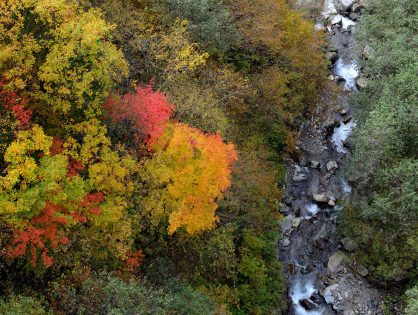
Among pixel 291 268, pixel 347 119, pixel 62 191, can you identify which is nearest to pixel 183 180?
pixel 62 191

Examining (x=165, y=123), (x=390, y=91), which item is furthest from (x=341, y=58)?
(x=165, y=123)

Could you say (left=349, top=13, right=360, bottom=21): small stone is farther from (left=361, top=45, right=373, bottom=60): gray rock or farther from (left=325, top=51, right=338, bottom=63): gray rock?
(left=361, top=45, right=373, bottom=60): gray rock

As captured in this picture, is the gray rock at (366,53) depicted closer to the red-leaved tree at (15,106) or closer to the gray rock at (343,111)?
the gray rock at (343,111)

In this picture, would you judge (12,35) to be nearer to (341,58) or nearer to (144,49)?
(144,49)

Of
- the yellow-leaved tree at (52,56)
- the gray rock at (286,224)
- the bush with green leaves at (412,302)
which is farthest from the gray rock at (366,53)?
the yellow-leaved tree at (52,56)

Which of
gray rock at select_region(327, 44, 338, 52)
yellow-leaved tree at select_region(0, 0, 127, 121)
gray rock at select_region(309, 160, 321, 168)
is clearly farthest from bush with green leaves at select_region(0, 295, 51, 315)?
gray rock at select_region(327, 44, 338, 52)

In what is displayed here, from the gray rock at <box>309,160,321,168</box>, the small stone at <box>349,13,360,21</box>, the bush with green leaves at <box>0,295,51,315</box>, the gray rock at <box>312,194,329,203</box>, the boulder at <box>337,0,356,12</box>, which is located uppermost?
the boulder at <box>337,0,356,12</box>

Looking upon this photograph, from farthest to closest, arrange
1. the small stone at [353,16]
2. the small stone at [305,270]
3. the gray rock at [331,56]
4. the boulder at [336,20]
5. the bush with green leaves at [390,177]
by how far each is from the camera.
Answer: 1. the small stone at [353,16]
2. the boulder at [336,20]
3. the gray rock at [331,56]
4. the small stone at [305,270]
5. the bush with green leaves at [390,177]

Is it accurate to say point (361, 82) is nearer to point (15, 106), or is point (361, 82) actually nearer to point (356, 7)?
point (356, 7)
